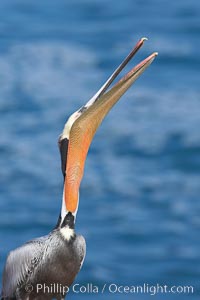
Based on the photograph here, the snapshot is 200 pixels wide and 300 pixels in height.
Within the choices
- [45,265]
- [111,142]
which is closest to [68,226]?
[45,265]

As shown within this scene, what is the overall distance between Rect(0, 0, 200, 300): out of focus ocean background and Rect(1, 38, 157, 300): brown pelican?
220 inches

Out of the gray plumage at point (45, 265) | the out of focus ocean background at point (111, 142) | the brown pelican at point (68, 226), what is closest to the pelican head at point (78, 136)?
the brown pelican at point (68, 226)

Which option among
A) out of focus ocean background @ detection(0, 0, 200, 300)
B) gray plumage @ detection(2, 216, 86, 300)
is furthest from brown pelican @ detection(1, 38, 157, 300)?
out of focus ocean background @ detection(0, 0, 200, 300)

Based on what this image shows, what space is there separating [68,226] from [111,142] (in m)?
8.04

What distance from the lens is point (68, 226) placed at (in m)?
6.54

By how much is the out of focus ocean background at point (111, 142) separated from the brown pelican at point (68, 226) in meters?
5.60

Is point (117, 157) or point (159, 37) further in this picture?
point (159, 37)

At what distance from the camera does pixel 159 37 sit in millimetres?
16594

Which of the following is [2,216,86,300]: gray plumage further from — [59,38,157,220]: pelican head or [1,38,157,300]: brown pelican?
[59,38,157,220]: pelican head

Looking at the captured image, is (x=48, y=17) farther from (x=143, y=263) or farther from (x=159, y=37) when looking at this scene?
(x=143, y=263)

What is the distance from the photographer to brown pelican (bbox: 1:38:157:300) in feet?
21.3

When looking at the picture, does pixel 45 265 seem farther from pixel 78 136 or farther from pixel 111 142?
pixel 111 142

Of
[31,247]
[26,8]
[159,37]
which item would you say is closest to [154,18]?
[159,37]

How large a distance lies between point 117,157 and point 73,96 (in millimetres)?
1265
